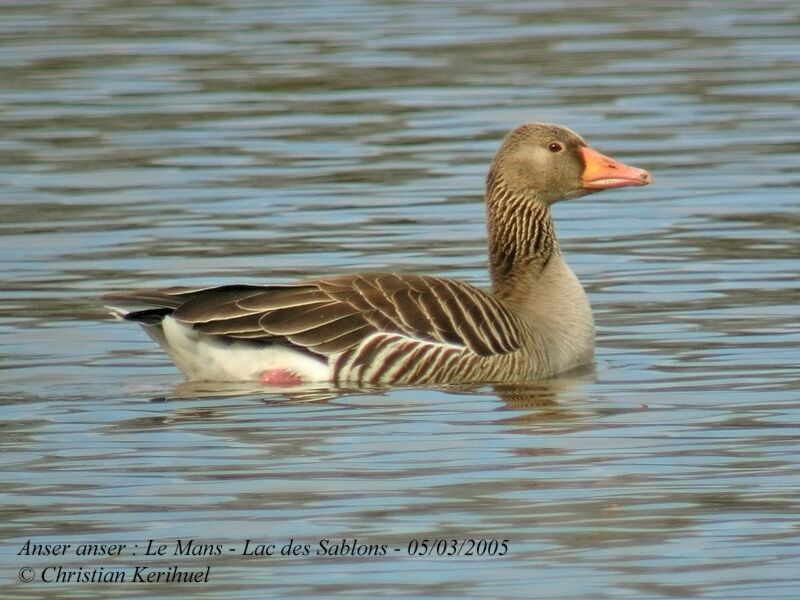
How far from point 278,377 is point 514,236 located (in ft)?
7.08

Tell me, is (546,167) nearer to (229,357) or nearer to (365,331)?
(365,331)

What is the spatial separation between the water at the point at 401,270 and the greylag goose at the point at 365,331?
0.21 m

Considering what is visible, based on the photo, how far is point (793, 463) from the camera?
997cm

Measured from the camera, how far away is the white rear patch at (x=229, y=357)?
12.0 metres

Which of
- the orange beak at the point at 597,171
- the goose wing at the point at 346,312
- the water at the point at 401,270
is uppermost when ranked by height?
the orange beak at the point at 597,171

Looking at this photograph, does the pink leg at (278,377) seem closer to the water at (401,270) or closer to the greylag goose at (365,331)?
the greylag goose at (365,331)

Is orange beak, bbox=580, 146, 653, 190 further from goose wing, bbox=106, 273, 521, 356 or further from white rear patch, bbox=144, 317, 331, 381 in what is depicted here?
white rear patch, bbox=144, 317, 331, 381

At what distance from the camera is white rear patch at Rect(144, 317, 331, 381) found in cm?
1204

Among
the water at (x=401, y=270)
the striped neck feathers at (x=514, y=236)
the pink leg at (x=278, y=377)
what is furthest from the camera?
the striped neck feathers at (x=514, y=236)

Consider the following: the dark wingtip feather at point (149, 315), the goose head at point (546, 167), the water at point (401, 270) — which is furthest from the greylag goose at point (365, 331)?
the goose head at point (546, 167)

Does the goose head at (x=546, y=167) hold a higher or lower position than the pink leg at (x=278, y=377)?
higher

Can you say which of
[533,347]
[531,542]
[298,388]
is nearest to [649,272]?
[533,347]

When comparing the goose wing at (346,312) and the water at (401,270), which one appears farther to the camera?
the goose wing at (346,312)

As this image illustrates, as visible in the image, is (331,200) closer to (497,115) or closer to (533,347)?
(497,115)
